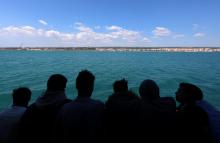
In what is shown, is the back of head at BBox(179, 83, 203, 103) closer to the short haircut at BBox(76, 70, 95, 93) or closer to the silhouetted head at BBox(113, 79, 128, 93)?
the silhouetted head at BBox(113, 79, 128, 93)

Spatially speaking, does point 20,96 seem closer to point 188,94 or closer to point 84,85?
point 84,85

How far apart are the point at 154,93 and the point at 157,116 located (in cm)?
42

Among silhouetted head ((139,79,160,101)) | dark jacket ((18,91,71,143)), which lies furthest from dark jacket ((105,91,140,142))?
dark jacket ((18,91,71,143))

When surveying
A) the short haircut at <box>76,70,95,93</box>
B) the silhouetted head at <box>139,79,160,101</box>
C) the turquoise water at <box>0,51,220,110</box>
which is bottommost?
the turquoise water at <box>0,51,220,110</box>

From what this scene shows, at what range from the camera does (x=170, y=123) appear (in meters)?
4.05

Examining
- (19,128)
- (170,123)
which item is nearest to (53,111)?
(19,128)

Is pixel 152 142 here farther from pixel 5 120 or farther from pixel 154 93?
pixel 5 120

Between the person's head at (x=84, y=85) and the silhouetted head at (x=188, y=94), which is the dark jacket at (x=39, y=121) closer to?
the person's head at (x=84, y=85)

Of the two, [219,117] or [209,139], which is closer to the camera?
[209,139]

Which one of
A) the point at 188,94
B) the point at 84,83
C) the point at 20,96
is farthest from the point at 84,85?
the point at 188,94

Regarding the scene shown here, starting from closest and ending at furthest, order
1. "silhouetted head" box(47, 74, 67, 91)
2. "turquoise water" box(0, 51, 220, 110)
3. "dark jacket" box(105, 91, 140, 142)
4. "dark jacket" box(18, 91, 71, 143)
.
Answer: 1. "dark jacket" box(18, 91, 71, 143)
2. "dark jacket" box(105, 91, 140, 142)
3. "silhouetted head" box(47, 74, 67, 91)
4. "turquoise water" box(0, 51, 220, 110)

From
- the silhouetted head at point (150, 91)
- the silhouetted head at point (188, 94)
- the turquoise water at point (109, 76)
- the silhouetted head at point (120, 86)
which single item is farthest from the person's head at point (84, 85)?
the turquoise water at point (109, 76)

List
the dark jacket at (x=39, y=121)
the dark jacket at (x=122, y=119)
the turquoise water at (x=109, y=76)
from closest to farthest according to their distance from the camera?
the dark jacket at (x=39, y=121) → the dark jacket at (x=122, y=119) → the turquoise water at (x=109, y=76)

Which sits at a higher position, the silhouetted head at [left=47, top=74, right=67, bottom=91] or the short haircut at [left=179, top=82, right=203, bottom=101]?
the silhouetted head at [left=47, top=74, right=67, bottom=91]
